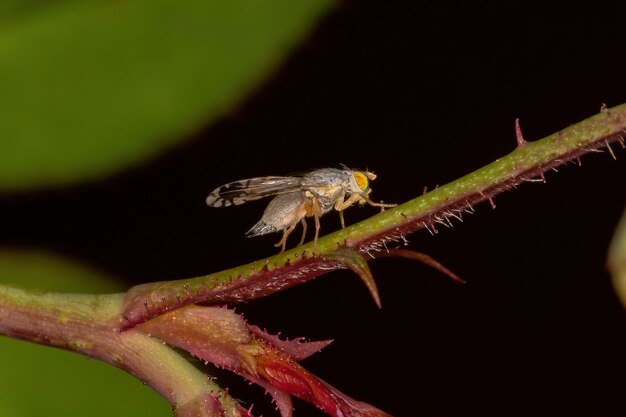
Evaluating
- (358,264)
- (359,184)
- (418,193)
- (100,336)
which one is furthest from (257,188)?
(418,193)

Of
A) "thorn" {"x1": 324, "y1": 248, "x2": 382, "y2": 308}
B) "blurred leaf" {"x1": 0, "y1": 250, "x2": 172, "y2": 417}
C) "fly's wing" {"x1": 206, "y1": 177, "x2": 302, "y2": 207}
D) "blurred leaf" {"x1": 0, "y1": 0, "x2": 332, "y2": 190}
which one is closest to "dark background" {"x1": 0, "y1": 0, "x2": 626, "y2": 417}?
"blurred leaf" {"x1": 0, "y1": 0, "x2": 332, "y2": 190}

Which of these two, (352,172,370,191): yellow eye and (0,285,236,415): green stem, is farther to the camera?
(352,172,370,191): yellow eye

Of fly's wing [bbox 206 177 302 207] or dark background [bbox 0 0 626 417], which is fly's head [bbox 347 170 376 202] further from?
dark background [bbox 0 0 626 417]

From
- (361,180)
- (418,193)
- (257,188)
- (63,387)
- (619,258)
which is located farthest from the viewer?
(418,193)

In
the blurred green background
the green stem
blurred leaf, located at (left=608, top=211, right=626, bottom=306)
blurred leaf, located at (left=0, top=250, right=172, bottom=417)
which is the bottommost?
blurred leaf, located at (left=608, top=211, right=626, bottom=306)

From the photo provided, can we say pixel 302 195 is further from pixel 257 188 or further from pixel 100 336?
pixel 100 336

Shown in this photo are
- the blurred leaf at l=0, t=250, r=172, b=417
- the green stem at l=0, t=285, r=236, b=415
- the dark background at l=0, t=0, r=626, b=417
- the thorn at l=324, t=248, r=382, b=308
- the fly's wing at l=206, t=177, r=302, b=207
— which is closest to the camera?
the thorn at l=324, t=248, r=382, b=308
